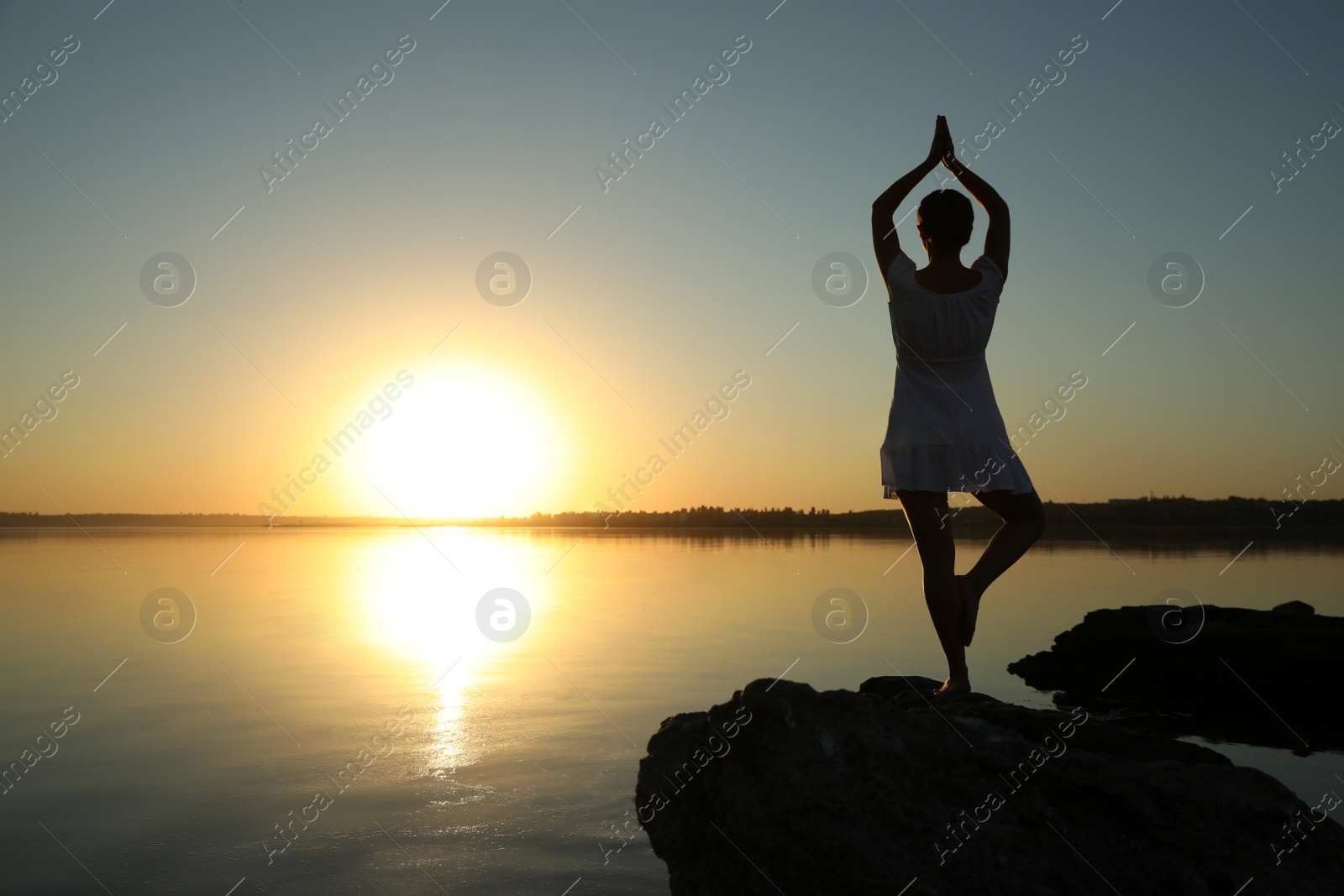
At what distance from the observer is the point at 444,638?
1426cm

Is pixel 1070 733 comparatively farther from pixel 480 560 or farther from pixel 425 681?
pixel 480 560

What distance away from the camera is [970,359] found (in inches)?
162

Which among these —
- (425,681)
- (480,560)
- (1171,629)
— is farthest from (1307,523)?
(425,681)

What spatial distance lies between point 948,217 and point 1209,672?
787 centimetres

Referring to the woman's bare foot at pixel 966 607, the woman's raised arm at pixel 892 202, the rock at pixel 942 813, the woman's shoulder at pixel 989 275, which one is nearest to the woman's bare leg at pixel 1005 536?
the woman's bare foot at pixel 966 607

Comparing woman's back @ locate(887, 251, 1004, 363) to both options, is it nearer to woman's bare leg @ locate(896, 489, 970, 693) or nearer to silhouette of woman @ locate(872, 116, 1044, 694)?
silhouette of woman @ locate(872, 116, 1044, 694)

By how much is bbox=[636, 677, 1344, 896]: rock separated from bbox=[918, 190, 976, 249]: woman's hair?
2.15 metres

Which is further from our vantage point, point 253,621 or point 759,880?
point 253,621

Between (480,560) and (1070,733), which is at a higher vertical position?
(480,560)

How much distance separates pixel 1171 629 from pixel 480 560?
3076cm

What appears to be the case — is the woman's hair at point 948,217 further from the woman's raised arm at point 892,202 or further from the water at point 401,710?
the water at point 401,710

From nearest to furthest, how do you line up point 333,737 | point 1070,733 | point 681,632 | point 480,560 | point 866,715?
point 866,715 → point 1070,733 → point 333,737 → point 681,632 → point 480,560

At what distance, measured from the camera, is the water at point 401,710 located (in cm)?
519

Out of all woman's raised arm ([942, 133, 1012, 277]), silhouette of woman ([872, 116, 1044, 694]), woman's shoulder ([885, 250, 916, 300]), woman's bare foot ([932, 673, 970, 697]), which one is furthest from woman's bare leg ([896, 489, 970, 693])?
woman's raised arm ([942, 133, 1012, 277])
